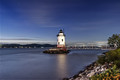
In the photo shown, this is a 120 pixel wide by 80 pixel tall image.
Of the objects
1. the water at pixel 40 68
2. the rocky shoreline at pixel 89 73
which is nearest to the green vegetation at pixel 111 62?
the rocky shoreline at pixel 89 73

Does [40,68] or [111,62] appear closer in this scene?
[111,62]

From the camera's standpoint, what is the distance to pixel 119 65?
935 centimetres

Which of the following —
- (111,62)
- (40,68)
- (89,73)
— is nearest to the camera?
(89,73)

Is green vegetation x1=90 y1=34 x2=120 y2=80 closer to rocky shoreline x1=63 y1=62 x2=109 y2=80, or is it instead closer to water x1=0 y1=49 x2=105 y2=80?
rocky shoreline x1=63 y1=62 x2=109 y2=80

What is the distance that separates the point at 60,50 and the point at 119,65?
50.8 m

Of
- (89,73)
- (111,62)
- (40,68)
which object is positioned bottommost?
(40,68)

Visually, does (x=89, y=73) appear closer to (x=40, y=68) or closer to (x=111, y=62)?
(x=111, y=62)

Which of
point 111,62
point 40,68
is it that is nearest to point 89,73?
point 111,62

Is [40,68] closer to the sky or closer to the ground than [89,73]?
closer to the ground

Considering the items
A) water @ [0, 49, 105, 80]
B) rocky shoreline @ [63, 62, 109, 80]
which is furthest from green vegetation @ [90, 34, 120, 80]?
water @ [0, 49, 105, 80]

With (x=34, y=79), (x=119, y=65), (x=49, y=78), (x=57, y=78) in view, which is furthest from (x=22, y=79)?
(x=119, y=65)

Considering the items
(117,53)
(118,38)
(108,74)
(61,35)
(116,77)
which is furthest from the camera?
(61,35)

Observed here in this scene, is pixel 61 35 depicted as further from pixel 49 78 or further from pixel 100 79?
pixel 100 79

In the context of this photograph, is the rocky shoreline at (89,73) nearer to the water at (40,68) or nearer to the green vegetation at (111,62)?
the green vegetation at (111,62)
